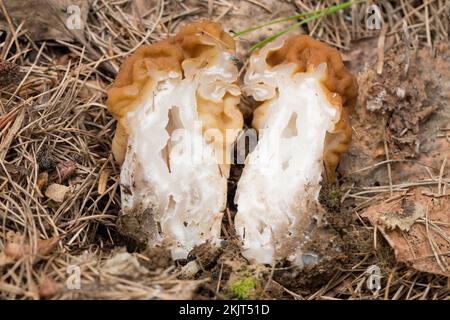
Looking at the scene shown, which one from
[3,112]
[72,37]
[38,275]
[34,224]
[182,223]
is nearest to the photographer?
[38,275]

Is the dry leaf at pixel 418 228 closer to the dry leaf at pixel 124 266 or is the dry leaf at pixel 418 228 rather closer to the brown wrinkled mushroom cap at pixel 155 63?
the brown wrinkled mushroom cap at pixel 155 63

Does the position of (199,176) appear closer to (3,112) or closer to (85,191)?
(85,191)

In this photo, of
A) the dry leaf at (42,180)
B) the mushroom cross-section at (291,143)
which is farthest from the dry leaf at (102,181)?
the mushroom cross-section at (291,143)

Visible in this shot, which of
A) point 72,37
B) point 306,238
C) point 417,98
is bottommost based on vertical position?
point 306,238

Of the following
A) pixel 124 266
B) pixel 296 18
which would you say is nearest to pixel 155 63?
pixel 124 266

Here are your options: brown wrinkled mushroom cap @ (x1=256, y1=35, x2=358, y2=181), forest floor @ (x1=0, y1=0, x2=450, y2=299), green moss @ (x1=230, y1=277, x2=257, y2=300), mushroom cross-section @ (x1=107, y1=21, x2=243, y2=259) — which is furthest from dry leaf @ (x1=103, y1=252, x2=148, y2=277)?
brown wrinkled mushroom cap @ (x1=256, y1=35, x2=358, y2=181)

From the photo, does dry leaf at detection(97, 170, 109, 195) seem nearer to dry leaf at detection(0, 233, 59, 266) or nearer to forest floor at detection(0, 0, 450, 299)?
forest floor at detection(0, 0, 450, 299)

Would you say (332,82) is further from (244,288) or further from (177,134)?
(244,288)
